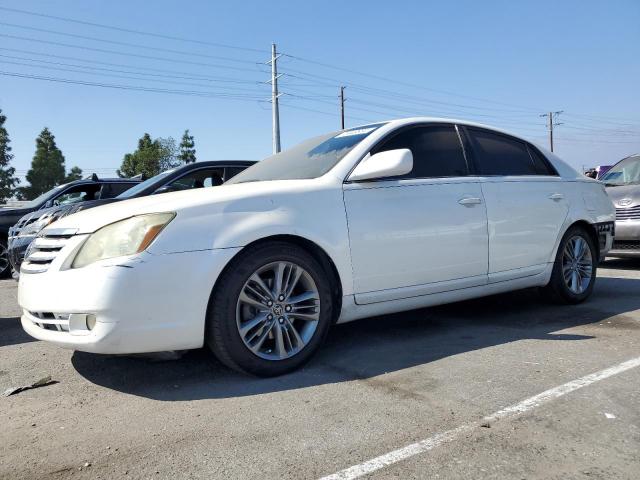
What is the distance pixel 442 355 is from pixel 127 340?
2015mm

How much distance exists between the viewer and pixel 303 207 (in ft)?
11.1

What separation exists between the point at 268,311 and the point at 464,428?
51.9 inches

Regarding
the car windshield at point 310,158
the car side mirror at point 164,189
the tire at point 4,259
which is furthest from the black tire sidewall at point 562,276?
the tire at point 4,259

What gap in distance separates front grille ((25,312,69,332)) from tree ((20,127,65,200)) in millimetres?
61994

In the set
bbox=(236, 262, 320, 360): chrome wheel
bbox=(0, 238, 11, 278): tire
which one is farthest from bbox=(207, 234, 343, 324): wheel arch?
bbox=(0, 238, 11, 278): tire

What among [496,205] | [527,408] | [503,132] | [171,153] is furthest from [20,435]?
[171,153]

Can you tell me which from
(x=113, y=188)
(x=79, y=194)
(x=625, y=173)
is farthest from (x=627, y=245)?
(x=79, y=194)

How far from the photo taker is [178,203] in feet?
10.1

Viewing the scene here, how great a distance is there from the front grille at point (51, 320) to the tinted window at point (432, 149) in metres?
2.31

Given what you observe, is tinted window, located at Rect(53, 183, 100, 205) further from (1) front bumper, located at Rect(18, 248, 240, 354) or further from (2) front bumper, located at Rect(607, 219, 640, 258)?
(2) front bumper, located at Rect(607, 219, 640, 258)

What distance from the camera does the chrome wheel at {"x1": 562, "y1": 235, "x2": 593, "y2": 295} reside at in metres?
5.05

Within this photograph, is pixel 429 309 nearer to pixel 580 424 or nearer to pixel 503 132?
pixel 503 132

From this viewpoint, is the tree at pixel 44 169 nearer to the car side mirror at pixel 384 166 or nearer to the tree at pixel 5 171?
the tree at pixel 5 171

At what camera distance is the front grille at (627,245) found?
733cm
